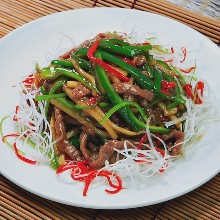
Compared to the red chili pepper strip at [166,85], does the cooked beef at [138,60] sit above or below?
above

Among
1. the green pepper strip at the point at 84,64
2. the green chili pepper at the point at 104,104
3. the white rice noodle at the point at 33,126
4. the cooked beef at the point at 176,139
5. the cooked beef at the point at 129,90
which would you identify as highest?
the cooked beef at the point at 129,90

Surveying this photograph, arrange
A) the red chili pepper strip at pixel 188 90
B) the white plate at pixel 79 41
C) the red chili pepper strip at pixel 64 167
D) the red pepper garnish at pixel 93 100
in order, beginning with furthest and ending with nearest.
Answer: the red chili pepper strip at pixel 188 90 → the red pepper garnish at pixel 93 100 → the red chili pepper strip at pixel 64 167 → the white plate at pixel 79 41

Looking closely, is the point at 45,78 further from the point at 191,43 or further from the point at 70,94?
the point at 191,43

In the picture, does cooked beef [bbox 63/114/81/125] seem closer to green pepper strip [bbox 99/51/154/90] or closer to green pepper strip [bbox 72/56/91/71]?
green pepper strip [bbox 72/56/91/71]

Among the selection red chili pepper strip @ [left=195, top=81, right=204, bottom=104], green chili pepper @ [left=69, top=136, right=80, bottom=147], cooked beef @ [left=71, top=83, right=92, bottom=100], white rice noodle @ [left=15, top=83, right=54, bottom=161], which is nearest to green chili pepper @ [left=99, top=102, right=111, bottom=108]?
cooked beef @ [left=71, top=83, right=92, bottom=100]

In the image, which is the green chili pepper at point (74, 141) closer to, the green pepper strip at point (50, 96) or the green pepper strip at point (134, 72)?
the green pepper strip at point (50, 96)

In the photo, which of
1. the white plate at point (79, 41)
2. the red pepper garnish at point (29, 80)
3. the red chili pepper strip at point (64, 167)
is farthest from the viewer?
the red pepper garnish at point (29, 80)

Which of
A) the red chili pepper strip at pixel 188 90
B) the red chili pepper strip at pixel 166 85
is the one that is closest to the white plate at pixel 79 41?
the red chili pepper strip at pixel 188 90

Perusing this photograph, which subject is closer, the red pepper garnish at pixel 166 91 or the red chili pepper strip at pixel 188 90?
the red pepper garnish at pixel 166 91

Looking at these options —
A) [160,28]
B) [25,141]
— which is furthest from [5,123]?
[160,28]
